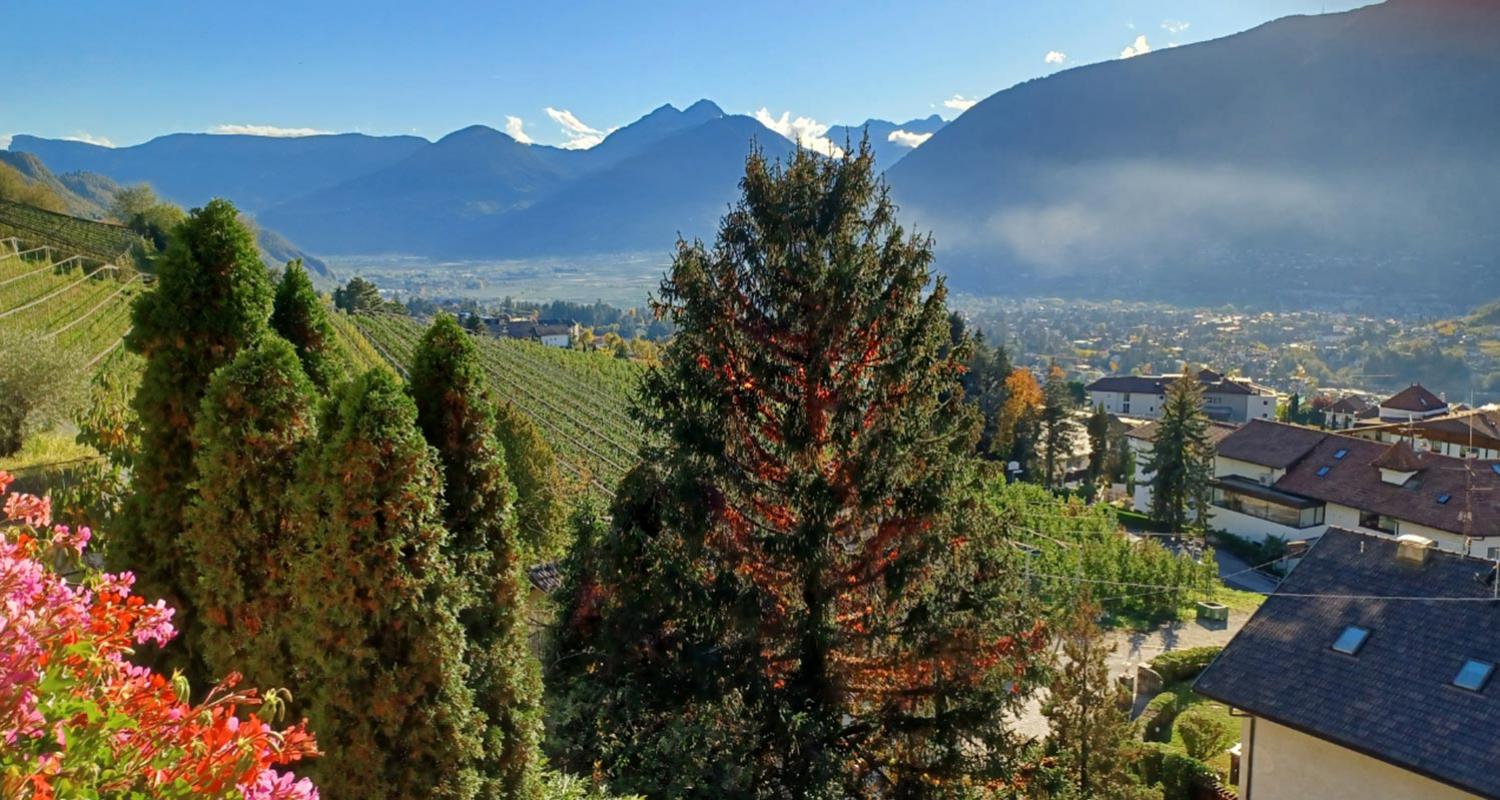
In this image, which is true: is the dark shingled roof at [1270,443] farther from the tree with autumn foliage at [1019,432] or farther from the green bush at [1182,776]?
the green bush at [1182,776]

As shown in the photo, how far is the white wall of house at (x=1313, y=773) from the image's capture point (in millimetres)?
9211

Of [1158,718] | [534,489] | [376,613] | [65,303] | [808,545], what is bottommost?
[1158,718]

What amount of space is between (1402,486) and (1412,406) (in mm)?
26295

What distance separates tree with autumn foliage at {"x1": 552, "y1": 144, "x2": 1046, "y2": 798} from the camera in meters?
8.76

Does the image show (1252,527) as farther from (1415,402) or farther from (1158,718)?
(1415,402)

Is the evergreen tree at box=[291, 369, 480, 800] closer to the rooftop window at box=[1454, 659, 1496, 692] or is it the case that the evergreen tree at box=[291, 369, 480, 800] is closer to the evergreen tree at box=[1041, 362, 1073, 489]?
the rooftop window at box=[1454, 659, 1496, 692]

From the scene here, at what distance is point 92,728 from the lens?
240 centimetres

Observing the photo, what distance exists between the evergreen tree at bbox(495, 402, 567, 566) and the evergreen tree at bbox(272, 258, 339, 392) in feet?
34.9

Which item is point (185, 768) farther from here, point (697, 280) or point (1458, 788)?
point (1458, 788)

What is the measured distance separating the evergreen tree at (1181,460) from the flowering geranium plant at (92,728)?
3712cm

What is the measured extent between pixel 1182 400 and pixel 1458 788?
29322 mm

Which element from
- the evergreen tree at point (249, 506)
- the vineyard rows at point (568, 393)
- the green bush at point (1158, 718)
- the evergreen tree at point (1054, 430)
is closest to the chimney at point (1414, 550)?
the green bush at point (1158, 718)

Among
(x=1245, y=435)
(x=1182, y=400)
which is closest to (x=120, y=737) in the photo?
(x=1182, y=400)

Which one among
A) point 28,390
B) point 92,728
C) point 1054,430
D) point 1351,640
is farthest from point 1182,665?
point 1054,430
